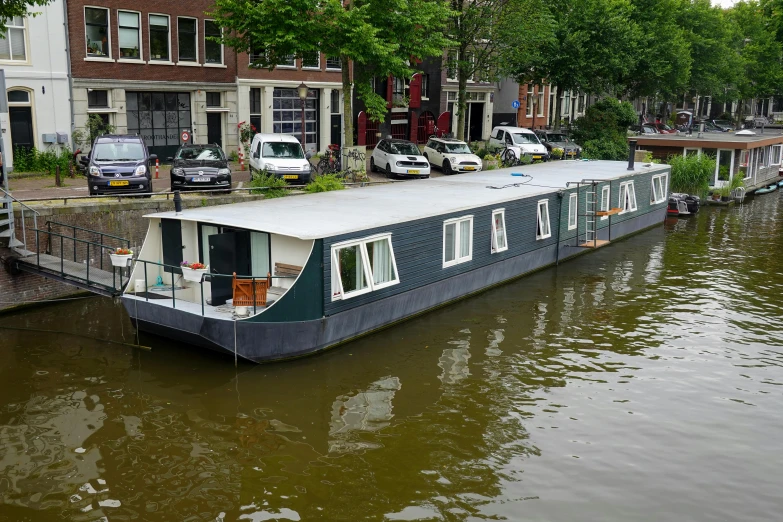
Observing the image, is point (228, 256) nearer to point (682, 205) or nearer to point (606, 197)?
point (606, 197)

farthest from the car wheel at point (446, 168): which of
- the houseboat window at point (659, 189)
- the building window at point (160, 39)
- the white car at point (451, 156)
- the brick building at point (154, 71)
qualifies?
the building window at point (160, 39)

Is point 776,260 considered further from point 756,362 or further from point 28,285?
point 28,285

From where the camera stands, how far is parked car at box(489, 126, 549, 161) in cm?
3956

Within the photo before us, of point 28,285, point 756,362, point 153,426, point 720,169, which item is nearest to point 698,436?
point 756,362

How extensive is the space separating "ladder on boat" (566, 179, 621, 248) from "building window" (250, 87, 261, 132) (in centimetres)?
1960

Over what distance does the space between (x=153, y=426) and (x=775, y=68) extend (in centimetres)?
7482

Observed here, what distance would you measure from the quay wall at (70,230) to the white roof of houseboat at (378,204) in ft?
12.4

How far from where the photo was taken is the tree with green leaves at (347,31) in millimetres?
27719

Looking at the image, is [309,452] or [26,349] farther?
[26,349]

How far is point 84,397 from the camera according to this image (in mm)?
14328

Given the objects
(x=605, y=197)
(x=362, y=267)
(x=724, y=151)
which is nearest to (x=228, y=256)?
(x=362, y=267)

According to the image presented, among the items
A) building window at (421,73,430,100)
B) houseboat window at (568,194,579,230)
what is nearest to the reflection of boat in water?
houseboat window at (568,194,579,230)

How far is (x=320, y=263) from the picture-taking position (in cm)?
1594

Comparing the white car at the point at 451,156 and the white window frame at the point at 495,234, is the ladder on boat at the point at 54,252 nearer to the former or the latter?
the white window frame at the point at 495,234
